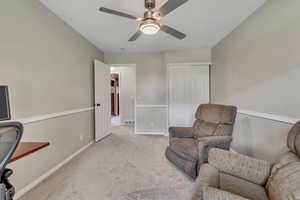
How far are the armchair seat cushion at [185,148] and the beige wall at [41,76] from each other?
1871mm

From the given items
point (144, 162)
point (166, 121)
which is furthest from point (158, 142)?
point (144, 162)

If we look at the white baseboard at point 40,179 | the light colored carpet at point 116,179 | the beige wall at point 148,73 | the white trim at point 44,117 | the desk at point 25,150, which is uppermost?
the beige wall at point 148,73

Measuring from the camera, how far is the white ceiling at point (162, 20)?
2.11m

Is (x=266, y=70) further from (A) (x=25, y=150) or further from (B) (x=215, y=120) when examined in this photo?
(A) (x=25, y=150)

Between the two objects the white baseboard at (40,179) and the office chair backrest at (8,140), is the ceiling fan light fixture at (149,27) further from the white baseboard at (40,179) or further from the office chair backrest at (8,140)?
the white baseboard at (40,179)

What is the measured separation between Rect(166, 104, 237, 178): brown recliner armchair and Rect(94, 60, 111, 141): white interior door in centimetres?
199

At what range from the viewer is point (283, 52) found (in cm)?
178

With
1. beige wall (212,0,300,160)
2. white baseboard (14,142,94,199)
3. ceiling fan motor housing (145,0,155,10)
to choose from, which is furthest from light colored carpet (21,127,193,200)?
ceiling fan motor housing (145,0,155,10)

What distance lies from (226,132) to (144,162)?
1.42 metres

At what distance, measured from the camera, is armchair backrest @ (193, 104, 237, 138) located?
224 cm

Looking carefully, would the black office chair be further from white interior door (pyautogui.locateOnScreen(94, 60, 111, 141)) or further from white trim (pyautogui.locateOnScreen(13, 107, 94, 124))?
white interior door (pyautogui.locateOnScreen(94, 60, 111, 141))

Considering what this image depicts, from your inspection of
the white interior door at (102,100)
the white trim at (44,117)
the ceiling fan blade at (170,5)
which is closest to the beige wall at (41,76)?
the white trim at (44,117)

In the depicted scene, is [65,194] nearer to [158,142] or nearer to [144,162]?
[144,162]

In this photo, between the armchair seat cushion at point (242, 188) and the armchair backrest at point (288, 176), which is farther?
the armchair seat cushion at point (242, 188)
